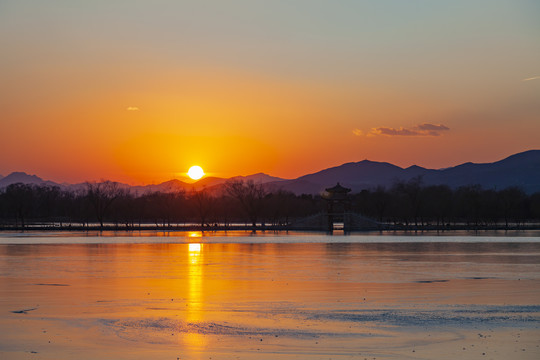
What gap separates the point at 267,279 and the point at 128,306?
10828 mm

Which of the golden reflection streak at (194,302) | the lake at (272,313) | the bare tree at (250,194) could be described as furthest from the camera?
the bare tree at (250,194)

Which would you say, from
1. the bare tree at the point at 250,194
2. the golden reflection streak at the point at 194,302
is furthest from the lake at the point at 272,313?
the bare tree at the point at 250,194

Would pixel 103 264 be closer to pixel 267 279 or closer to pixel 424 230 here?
pixel 267 279

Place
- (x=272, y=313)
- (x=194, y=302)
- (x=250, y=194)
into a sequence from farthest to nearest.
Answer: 1. (x=250, y=194)
2. (x=194, y=302)
3. (x=272, y=313)

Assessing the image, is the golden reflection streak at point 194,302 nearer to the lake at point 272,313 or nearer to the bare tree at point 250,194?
the lake at point 272,313

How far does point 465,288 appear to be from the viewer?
2881 centimetres

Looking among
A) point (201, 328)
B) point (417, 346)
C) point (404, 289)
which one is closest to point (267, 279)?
point (404, 289)

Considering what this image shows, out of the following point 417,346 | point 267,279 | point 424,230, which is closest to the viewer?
point 417,346

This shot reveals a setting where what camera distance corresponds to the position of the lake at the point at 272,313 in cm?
1672

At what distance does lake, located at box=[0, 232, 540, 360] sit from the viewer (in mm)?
16719

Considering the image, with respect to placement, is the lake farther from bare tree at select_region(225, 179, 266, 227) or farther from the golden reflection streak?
bare tree at select_region(225, 179, 266, 227)

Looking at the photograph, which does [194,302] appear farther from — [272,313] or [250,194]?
[250,194]

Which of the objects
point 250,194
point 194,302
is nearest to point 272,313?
point 194,302

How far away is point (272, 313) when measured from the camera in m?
22.2
